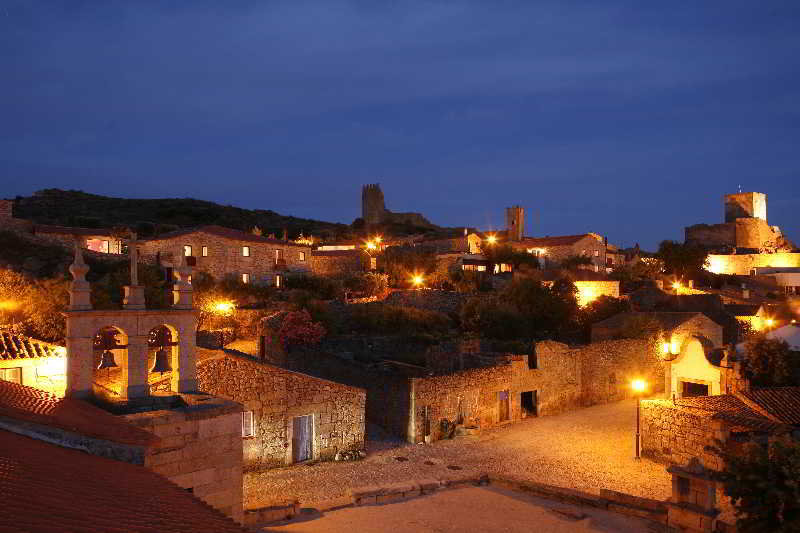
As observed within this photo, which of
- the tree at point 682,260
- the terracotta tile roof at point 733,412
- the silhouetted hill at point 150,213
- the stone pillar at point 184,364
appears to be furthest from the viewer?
the silhouetted hill at point 150,213

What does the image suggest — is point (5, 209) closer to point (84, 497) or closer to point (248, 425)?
point (248, 425)

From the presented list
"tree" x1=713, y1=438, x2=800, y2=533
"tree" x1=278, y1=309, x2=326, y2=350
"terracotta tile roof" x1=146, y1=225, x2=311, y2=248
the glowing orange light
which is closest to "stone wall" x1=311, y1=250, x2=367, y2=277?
"terracotta tile roof" x1=146, y1=225, x2=311, y2=248

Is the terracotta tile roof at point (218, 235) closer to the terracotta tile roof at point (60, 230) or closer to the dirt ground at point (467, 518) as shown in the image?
the terracotta tile roof at point (60, 230)

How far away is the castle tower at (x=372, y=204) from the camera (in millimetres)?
89694

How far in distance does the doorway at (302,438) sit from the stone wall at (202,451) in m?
6.92

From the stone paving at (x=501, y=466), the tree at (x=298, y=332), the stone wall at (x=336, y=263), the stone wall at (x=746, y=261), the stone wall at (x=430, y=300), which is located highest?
the stone wall at (x=746, y=261)

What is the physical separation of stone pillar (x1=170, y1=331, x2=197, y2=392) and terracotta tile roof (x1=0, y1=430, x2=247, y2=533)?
4.06 m

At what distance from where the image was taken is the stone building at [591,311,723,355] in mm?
31297

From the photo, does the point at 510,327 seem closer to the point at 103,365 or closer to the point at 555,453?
the point at 555,453

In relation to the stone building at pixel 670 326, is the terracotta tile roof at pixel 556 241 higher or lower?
higher

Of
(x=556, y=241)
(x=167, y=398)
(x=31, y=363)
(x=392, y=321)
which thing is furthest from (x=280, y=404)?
(x=556, y=241)

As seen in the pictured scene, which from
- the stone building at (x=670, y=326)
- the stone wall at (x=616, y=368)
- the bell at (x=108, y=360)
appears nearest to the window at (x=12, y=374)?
the bell at (x=108, y=360)

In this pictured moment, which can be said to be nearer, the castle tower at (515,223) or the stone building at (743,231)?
the castle tower at (515,223)

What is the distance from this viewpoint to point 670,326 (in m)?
31.8
